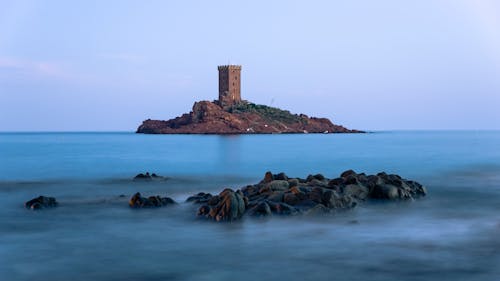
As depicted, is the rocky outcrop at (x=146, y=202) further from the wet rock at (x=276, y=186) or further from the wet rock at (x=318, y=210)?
the wet rock at (x=318, y=210)

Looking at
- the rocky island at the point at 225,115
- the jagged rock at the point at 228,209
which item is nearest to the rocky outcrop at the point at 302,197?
the jagged rock at the point at 228,209

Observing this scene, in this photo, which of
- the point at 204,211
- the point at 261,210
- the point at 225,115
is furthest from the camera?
the point at 225,115

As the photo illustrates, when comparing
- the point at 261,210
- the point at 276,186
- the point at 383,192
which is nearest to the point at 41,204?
the point at 261,210

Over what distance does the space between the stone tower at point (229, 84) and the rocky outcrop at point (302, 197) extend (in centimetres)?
16405

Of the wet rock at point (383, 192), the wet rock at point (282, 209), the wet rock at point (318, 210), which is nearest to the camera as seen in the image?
the wet rock at point (282, 209)

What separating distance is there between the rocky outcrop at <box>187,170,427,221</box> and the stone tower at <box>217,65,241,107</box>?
538 ft

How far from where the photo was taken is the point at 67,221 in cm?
1908

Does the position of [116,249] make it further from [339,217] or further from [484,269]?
[484,269]

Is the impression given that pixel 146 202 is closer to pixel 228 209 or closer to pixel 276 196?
pixel 228 209

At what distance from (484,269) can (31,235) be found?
508 inches

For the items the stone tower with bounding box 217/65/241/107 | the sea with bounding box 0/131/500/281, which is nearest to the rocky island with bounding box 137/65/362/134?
the stone tower with bounding box 217/65/241/107

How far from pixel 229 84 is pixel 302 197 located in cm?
17164

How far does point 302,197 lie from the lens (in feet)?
68.9

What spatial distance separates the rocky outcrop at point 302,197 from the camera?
62.5 ft
